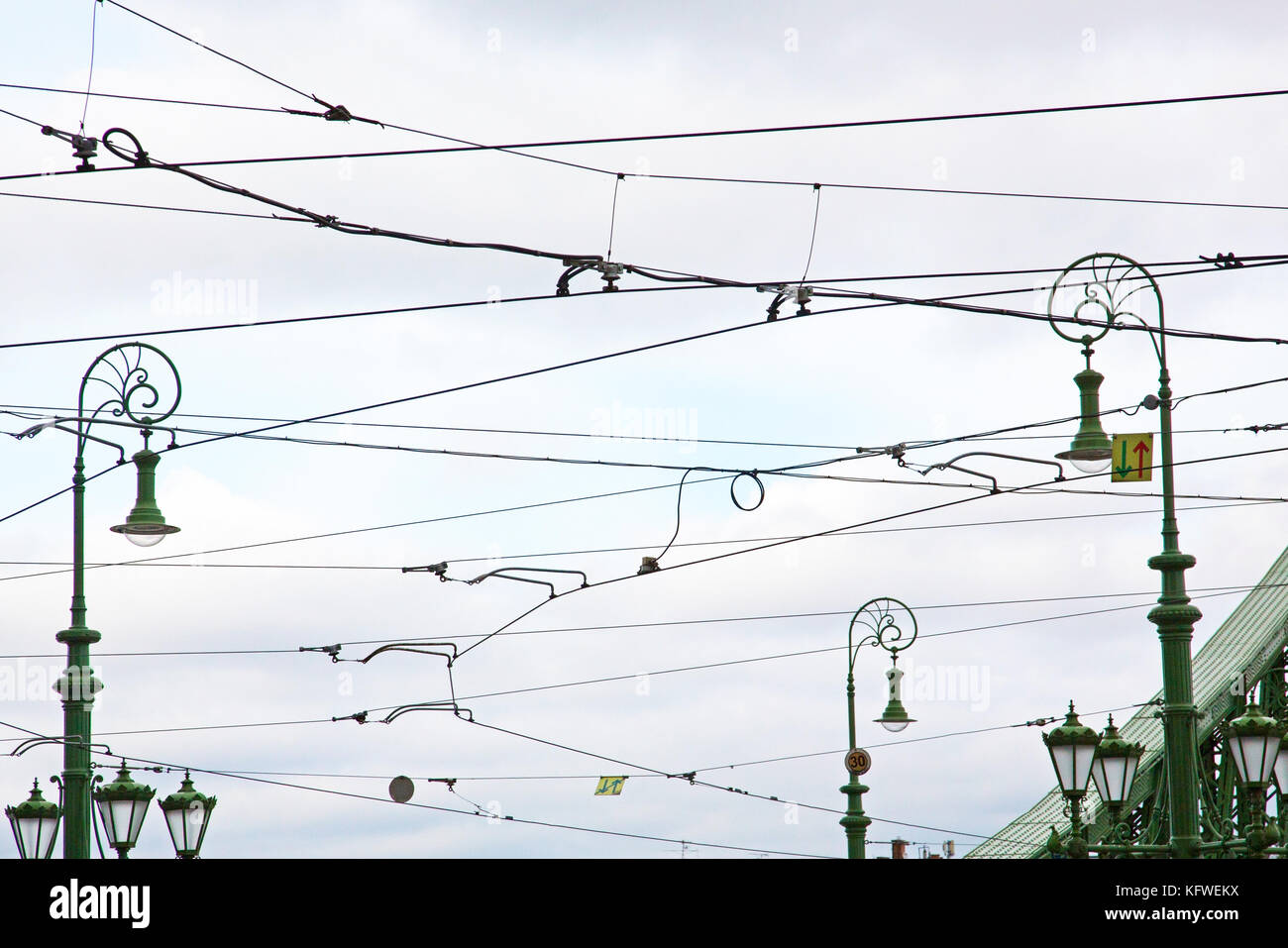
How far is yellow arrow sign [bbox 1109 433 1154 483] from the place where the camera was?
15.2 metres

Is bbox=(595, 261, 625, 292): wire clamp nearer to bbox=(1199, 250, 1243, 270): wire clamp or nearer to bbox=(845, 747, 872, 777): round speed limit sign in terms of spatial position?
bbox=(1199, 250, 1243, 270): wire clamp

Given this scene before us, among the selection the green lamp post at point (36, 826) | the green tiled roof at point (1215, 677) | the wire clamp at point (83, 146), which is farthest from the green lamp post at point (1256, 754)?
the green tiled roof at point (1215, 677)

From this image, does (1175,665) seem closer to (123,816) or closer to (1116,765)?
(1116,765)

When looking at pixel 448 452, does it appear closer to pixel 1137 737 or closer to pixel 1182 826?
pixel 1182 826

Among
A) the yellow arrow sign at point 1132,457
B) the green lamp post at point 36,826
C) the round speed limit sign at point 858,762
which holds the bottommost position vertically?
the green lamp post at point 36,826

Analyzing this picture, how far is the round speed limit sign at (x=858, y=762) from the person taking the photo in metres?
24.5

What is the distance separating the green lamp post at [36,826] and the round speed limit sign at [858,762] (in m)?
10.5

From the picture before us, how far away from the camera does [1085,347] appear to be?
49.7 ft

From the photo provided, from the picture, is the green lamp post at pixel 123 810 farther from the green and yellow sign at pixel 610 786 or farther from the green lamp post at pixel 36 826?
the green and yellow sign at pixel 610 786

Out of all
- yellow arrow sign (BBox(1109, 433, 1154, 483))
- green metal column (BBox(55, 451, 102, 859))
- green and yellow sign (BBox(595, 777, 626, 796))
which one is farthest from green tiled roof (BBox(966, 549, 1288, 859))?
green metal column (BBox(55, 451, 102, 859))

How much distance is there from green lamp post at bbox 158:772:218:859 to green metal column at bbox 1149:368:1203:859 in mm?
11103

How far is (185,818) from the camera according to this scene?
20.4 meters
